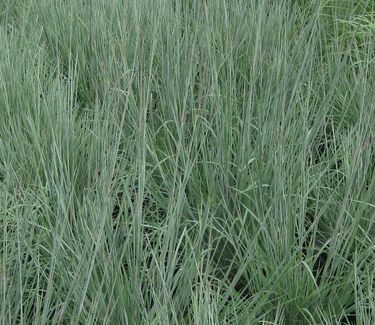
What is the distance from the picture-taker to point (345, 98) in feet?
5.15

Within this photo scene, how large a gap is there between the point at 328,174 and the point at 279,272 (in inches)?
13.1

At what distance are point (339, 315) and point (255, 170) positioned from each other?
33 centimetres

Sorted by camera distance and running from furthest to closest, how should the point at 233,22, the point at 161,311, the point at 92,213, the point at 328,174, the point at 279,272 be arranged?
the point at 233,22 → the point at 328,174 → the point at 279,272 → the point at 92,213 → the point at 161,311

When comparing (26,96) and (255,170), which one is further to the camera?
(26,96)

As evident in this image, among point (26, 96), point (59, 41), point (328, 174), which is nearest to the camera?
point (328, 174)

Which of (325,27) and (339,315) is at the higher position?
(325,27)

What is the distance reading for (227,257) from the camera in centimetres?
127

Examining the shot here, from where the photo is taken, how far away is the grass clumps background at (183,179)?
1.00m

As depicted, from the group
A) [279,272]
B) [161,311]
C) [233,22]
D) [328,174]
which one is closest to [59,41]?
[233,22]

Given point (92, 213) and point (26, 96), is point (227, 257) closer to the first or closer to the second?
point (92, 213)

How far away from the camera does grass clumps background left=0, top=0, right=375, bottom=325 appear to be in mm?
998

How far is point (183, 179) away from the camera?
45.2 inches

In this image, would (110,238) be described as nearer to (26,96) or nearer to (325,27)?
(26,96)

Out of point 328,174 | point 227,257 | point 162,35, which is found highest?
point 162,35
